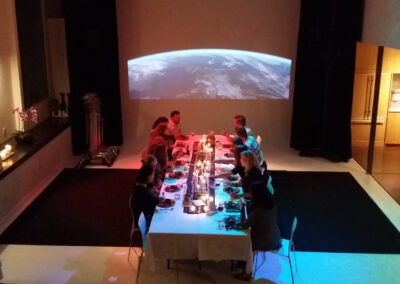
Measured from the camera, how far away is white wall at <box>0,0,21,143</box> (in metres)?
7.72

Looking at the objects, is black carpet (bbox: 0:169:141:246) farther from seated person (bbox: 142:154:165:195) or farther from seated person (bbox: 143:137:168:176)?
seated person (bbox: 143:137:168:176)

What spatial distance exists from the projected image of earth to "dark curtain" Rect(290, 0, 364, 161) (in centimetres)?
68

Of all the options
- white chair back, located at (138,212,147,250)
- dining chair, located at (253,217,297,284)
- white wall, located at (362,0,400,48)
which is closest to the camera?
dining chair, located at (253,217,297,284)

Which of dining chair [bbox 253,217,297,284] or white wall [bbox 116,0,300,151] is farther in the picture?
white wall [bbox 116,0,300,151]

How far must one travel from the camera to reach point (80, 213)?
7094 millimetres

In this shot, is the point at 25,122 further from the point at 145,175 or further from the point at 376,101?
the point at 376,101

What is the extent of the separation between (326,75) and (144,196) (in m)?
5.41

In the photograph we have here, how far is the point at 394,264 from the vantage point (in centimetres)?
583

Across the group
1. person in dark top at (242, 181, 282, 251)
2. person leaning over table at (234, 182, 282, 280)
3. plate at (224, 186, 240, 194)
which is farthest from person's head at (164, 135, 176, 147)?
person in dark top at (242, 181, 282, 251)

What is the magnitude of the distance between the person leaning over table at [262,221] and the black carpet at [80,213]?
1900 mm

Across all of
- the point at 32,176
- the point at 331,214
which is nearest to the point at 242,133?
the point at 331,214

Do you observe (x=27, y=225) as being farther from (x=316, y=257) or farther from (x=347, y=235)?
(x=347, y=235)

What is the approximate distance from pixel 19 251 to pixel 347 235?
4.09 metres

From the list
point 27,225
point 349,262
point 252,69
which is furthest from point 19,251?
point 252,69
